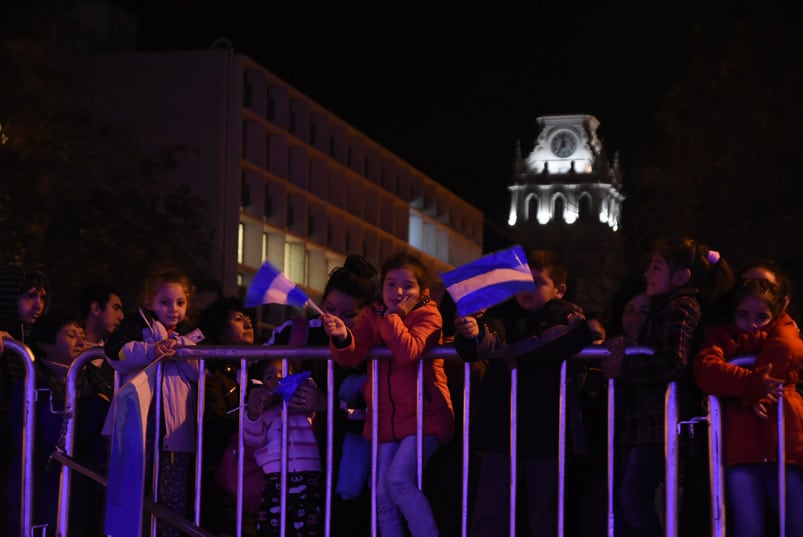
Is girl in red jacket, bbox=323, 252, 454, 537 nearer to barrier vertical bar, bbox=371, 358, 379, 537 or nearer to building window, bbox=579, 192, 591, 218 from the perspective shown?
barrier vertical bar, bbox=371, 358, 379, 537

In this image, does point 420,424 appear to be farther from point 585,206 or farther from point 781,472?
point 585,206

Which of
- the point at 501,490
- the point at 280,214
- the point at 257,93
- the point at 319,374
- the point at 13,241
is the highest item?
the point at 257,93

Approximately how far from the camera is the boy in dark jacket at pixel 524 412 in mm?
8094

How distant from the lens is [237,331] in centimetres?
984

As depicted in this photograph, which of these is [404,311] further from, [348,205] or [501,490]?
[348,205]

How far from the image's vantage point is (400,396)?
8367 millimetres

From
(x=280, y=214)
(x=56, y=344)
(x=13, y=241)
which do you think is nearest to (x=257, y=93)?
(x=280, y=214)

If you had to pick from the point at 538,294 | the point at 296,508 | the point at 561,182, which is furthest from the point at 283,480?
the point at 561,182

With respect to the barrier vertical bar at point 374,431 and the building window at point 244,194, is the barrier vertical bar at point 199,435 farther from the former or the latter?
the building window at point 244,194

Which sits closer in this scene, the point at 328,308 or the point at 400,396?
the point at 400,396

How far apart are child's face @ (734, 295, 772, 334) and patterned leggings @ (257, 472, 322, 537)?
2534mm

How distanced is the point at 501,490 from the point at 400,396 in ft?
2.46

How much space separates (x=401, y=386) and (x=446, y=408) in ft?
0.92

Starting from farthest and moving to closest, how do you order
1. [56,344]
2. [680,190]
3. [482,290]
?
[680,190], [56,344], [482,290]
